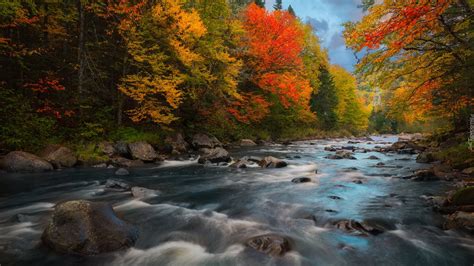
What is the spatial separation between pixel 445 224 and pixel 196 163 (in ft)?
35.7

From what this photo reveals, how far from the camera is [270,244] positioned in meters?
4.98

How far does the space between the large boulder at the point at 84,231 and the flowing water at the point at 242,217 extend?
0.45 feet

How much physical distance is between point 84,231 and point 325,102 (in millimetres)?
43365

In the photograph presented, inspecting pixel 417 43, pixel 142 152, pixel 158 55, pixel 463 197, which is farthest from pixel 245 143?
pixel 463 197

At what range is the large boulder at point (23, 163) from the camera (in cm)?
1141

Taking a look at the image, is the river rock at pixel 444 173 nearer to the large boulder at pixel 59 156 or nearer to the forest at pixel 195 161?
the forest at pixel 195 161

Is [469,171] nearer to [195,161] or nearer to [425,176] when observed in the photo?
[425,176]

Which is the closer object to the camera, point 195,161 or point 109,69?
point 195,161

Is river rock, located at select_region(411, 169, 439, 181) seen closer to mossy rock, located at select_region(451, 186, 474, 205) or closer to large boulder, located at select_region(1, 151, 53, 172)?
mossy rock, located at select_region(451, 186, 474, 205)

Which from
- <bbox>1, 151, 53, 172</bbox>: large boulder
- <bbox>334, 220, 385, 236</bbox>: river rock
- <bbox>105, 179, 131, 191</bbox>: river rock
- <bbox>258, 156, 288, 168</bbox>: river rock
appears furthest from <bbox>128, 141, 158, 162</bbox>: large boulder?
<bbox>334, 220, 385, 236</bbox>: river rock

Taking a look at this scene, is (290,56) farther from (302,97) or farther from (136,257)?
(136,257)

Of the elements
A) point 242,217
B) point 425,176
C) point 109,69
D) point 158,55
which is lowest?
point 242,217

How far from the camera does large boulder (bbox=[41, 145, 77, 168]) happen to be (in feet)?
41.9

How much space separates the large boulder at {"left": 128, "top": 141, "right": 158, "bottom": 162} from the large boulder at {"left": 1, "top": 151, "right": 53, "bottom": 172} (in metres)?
3.83
